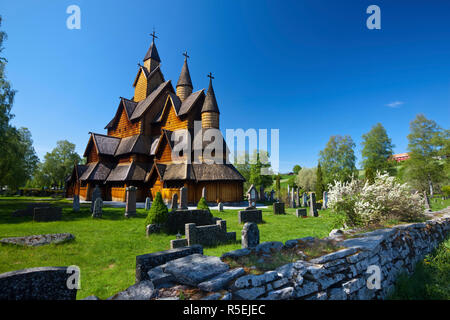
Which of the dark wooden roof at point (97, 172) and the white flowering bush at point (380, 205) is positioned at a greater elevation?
the dark wooden roof at point (97, 172)

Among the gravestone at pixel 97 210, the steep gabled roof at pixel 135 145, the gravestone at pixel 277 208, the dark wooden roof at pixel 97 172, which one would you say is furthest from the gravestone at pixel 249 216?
the dark wooden roof at pixel 97 172

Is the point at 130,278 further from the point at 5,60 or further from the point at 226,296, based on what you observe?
the point at 5,60

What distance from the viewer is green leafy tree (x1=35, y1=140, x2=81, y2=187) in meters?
44.5

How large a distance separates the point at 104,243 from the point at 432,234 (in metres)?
11.7

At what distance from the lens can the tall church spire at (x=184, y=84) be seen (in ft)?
102

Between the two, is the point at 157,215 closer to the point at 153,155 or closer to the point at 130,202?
the point at 130,202

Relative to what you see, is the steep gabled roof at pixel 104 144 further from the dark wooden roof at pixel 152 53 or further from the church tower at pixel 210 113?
the dark wooden roof at pixel 152 53

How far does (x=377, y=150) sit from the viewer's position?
37156 mm

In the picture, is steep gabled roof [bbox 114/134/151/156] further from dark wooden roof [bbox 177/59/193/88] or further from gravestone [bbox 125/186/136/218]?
gravestone [bbox 125/186/136/218]

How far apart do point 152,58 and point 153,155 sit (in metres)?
18.6

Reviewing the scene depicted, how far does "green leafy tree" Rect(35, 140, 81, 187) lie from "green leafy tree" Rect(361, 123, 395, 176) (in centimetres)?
6042

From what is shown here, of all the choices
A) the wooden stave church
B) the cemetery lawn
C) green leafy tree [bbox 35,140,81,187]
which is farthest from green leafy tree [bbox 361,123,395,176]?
green leafy tree [bbox 35,140,81,187]

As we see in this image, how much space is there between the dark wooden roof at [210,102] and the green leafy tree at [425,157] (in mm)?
29122

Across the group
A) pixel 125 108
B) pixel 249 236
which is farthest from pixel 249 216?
pixel 125 108
